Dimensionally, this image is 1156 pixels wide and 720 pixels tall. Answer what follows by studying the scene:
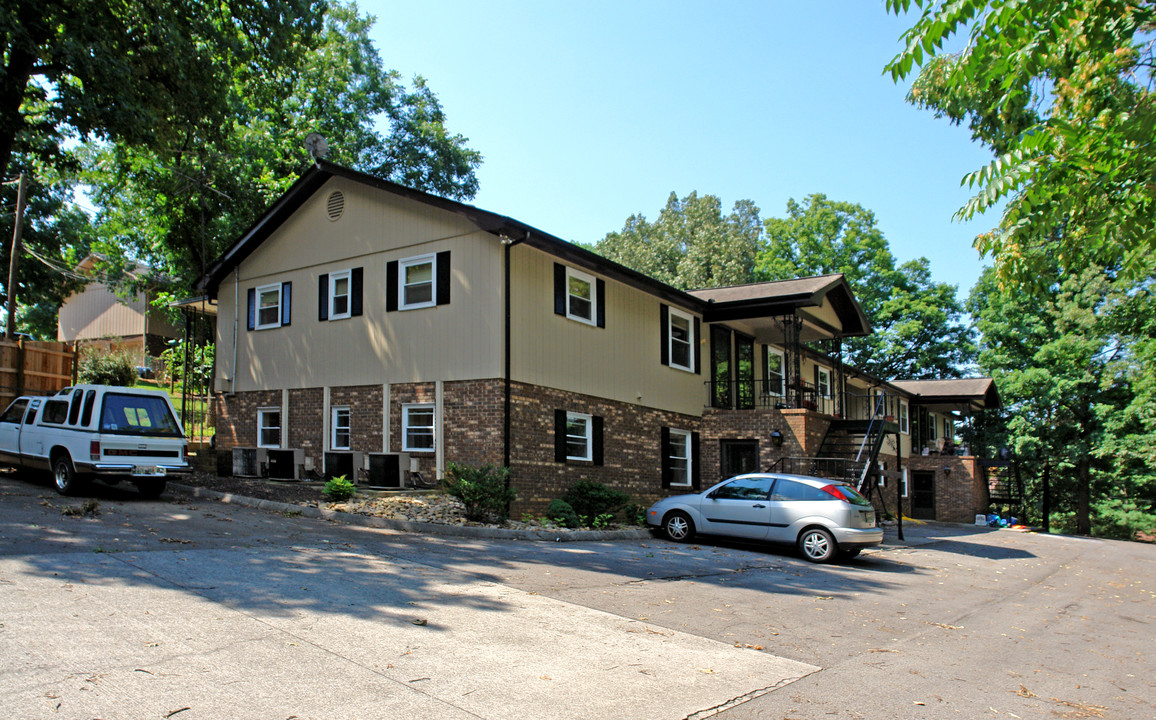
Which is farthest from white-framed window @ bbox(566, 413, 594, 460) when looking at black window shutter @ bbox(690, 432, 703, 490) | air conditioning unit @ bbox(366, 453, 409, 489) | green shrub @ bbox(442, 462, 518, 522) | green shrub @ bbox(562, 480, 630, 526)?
black window shutter @ bbox(690, 432, 703, 490)

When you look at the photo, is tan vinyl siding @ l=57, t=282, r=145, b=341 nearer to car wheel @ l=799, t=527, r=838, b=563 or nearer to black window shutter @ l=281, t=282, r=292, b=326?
black window shutter @ l=281, t=282, r=292, b=326

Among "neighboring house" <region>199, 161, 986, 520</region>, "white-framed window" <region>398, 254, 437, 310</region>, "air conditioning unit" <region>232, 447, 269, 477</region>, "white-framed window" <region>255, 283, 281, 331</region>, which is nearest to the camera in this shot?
"neighboring house" <region>199, 161, 986, 520</region>

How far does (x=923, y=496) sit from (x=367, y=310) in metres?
27.2

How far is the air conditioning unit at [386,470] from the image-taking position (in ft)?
53.5

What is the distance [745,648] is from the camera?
711 centimetres

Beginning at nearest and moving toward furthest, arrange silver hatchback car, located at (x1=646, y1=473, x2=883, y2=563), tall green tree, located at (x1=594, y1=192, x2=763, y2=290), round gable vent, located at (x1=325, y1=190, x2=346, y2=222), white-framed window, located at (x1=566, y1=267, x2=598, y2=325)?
silver hatchback car, located at (x1=646, y1=473, x2=883, y2=563), white-framed window, located at (x1=566, y1=267, x2=598, y2=325), round gable vent, located at (x1=325, y1=190, x2=346, y2=222), tall green tree, located at (x1=594, y1=192, x2=763, y2=290)

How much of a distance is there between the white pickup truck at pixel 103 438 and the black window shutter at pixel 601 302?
9.11 metres

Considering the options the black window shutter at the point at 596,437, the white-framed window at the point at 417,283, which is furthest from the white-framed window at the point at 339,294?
the black window shutter at the point at 596,437

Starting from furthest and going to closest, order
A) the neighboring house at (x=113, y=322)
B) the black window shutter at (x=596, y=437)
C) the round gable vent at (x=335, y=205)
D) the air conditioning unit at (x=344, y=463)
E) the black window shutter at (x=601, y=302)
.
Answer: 1. the neighboring house at (x=113, y=322)
2. the round gable vent at (x=335, y=205)
3. the black window shutter at (x=601, y=302)
4. the black window shutter at (x=596, y=437)
5. the air conditioning unit at (x=344, y=463)

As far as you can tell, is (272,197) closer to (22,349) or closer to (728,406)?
(22,349)

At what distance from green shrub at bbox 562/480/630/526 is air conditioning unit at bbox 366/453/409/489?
346cm

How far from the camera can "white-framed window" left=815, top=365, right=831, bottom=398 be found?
29.8 m

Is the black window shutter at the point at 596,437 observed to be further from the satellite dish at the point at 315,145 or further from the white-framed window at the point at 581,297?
the satellite dish at the point at 315,145

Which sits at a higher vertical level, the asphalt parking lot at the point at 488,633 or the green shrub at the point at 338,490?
the green shrub at the point at 338,490
